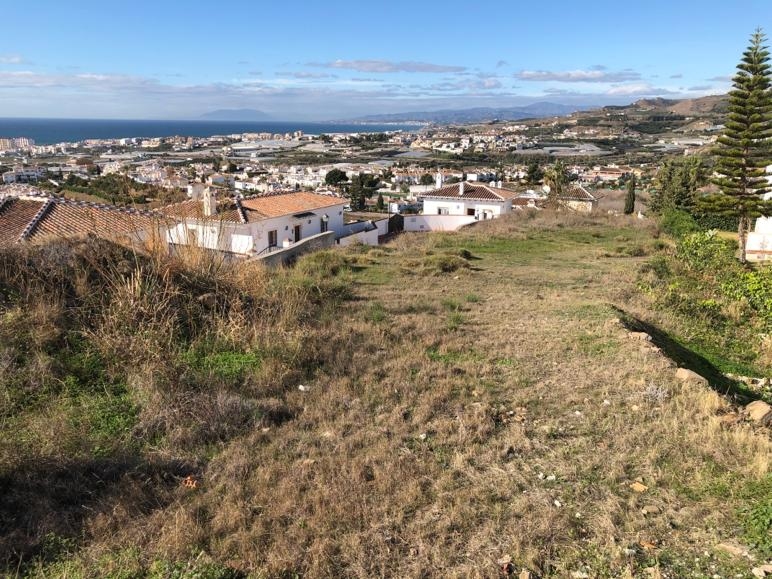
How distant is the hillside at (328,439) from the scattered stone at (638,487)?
2 centimetres

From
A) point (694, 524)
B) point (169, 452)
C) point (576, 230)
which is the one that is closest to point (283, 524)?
point (169, 452)

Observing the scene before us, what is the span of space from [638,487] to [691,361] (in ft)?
13.5

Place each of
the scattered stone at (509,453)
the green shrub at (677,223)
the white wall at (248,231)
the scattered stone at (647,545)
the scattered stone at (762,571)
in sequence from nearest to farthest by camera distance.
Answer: the scattered stone at (762,571), the scattered stone at (647,545), the scattered stone at (509,453), the white wall at (248,231), the green shrub at (677,223)

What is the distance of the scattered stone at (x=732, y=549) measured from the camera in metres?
2.95

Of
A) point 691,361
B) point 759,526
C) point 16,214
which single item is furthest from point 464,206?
point 759,526

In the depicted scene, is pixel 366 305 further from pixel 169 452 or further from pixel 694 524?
pixel 694 524

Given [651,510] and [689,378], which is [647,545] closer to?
[651,510]

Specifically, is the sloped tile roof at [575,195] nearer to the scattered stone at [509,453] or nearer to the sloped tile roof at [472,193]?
the sloped tile roof at [472,193]

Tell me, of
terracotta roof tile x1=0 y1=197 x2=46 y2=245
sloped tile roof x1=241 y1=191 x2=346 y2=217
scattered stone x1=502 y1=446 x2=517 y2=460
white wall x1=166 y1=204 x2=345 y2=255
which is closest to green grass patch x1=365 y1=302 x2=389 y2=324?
white wall x1=166 y1=204 x2=345 y2=255

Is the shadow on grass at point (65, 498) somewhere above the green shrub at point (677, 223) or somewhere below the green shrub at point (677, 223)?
above

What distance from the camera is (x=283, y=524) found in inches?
126

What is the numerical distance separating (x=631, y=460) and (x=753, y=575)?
1.24m

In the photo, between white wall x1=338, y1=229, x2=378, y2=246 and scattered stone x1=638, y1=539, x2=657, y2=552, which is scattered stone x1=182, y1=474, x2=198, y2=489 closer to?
scattered stone x1=638, y1=539, x2=657, y2=552

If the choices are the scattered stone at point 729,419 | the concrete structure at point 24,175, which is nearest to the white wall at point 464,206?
the scattered stone at point 729,419
